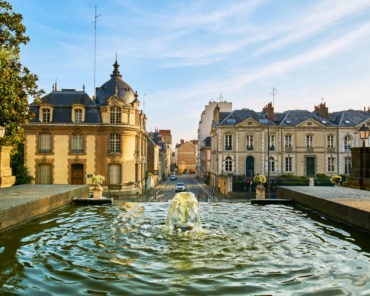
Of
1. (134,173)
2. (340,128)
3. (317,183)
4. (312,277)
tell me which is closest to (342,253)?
(312,277)

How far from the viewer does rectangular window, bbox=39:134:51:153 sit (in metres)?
34.0

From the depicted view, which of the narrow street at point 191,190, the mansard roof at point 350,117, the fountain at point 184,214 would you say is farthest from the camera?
the mansard roof at point 350,117

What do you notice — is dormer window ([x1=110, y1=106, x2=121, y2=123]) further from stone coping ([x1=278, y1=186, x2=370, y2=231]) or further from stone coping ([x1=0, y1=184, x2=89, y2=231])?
stone coping ([x1=278, y1=186, x2=370, y2=231])

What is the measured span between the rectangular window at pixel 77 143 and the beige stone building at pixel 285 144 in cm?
2081

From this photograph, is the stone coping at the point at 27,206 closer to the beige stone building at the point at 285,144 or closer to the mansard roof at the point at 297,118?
the beige stone building at the point at 285,144

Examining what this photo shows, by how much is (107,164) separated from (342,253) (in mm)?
29943

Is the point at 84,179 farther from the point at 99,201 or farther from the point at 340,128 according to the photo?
the point at 340,128

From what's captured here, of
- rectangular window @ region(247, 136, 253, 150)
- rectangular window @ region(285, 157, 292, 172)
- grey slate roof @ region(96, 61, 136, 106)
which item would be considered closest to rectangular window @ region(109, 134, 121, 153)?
grey slate roof @ region(96, 61, 136, 106)

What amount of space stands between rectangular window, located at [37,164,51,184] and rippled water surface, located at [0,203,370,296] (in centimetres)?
2548

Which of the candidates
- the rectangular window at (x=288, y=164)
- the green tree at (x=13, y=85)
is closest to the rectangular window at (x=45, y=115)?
the green tree at (x=13, y=85)

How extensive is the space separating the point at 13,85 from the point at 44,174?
19.7 meters

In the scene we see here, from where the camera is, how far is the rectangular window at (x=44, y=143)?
34031 mm

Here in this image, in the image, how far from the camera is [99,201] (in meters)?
15.1

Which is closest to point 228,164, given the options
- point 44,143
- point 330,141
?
point 330,141
